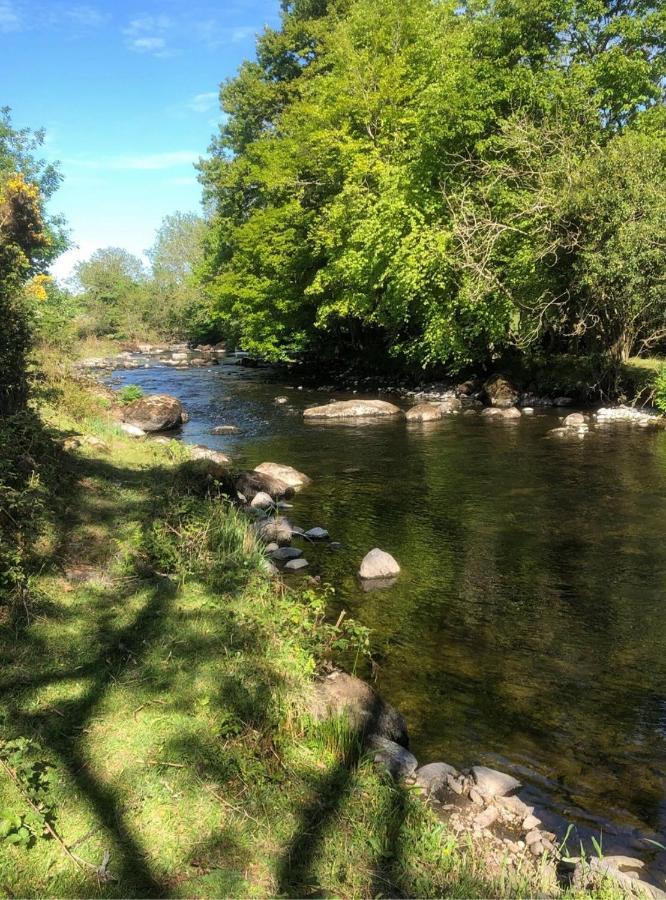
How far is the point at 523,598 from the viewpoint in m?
8.21

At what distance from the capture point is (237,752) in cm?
422

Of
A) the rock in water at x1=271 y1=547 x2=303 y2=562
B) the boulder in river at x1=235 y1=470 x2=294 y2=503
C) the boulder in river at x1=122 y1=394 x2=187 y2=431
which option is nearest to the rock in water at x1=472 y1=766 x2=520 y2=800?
the rock in water at x1=271 y1=547 x2=303 y2=562

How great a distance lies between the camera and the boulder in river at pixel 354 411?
74.0ft

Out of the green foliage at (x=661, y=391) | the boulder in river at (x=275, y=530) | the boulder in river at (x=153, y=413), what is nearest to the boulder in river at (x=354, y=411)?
the boulder in river at (x=153, y=413)

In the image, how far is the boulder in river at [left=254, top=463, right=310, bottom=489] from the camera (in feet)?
45.2

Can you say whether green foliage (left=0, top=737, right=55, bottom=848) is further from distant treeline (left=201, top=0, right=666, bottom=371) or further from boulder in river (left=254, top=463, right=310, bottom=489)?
distant treeline (left=201, top=0, right=666, bottom=371)

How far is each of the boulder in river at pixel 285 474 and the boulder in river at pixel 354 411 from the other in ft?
27.3

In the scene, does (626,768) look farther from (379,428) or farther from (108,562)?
(379,428)

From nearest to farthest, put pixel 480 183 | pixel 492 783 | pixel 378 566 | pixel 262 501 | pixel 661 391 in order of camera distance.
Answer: pixel 492 783, pixel 378 566, pixel 262 501, pixel 661 391, pixel 480 183

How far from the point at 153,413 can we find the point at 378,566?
13.8 meters

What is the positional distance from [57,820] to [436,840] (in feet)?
7.19

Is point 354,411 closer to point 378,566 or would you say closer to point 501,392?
point 501,392

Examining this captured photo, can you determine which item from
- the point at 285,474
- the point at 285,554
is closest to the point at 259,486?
the point at 285,474

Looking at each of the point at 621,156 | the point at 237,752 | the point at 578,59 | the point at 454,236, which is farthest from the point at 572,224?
the point at 237,752
